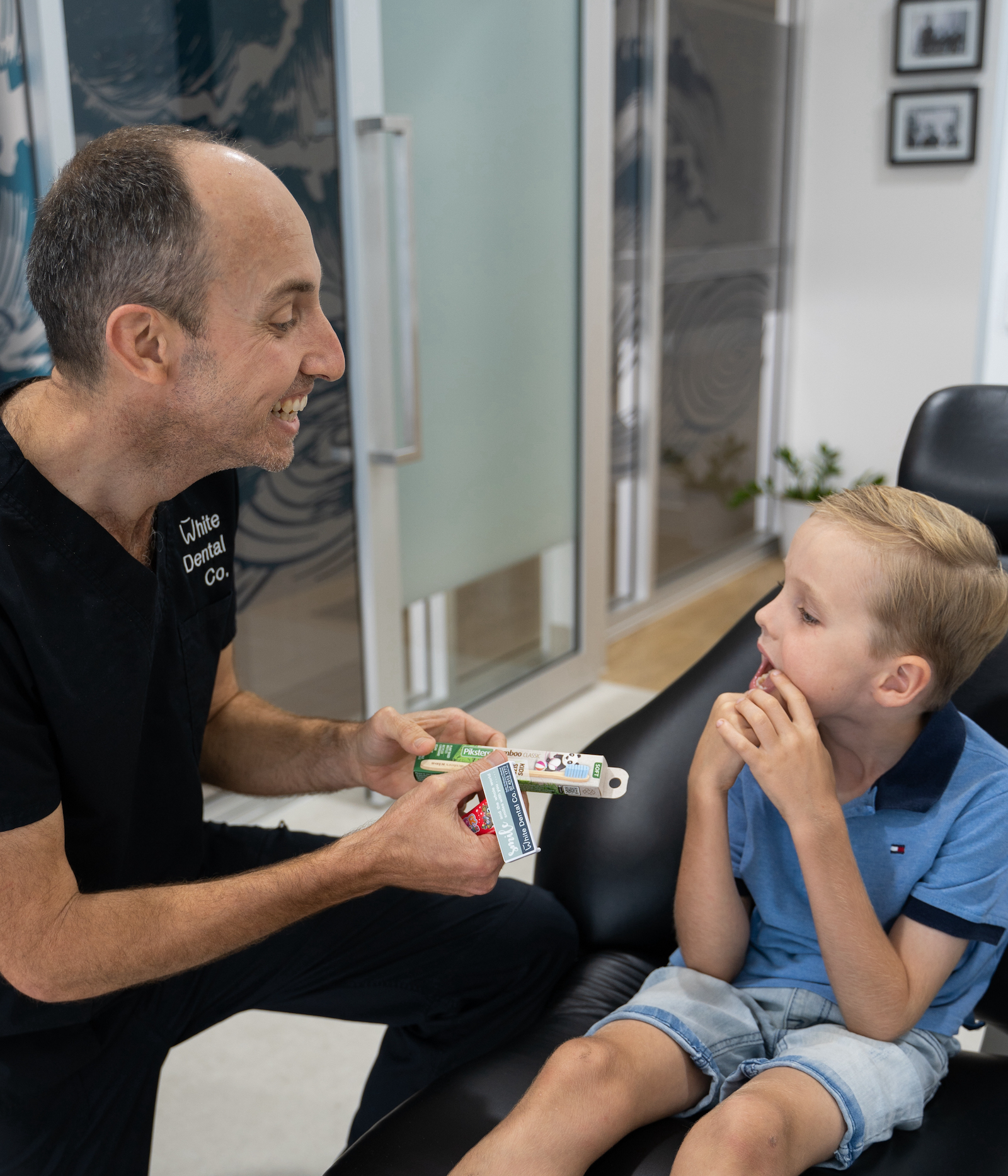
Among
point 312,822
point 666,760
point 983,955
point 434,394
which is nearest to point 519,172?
point 434,394

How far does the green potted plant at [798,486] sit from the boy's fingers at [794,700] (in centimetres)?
337

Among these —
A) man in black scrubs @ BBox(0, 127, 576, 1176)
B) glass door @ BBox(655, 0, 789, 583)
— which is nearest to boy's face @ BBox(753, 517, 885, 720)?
man in black scrubs @ BBox(0, 127, 576, 1176)

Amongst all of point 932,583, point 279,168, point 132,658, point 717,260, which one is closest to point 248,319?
point 132,658

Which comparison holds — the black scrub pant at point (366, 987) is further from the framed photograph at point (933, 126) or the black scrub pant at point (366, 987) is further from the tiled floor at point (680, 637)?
the framed photograph at point (933, 126)

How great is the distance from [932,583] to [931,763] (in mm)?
189

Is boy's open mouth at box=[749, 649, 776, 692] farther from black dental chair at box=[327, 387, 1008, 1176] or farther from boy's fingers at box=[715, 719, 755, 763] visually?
black dental chair at box=[327, 387, 1008, 1176]

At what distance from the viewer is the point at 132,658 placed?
3.85 ft

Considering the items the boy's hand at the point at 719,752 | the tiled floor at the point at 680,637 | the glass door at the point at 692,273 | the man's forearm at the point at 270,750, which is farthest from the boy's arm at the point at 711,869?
the glass door at the point at 692,273

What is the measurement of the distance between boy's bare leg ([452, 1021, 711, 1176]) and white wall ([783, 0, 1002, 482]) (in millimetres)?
3406

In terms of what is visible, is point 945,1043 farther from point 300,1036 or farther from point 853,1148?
point 300,1036

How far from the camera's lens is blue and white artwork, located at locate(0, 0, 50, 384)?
1854mm

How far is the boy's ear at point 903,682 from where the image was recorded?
1.13m

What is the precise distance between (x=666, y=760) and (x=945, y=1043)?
0.44 meters

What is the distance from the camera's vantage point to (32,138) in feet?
6.20
